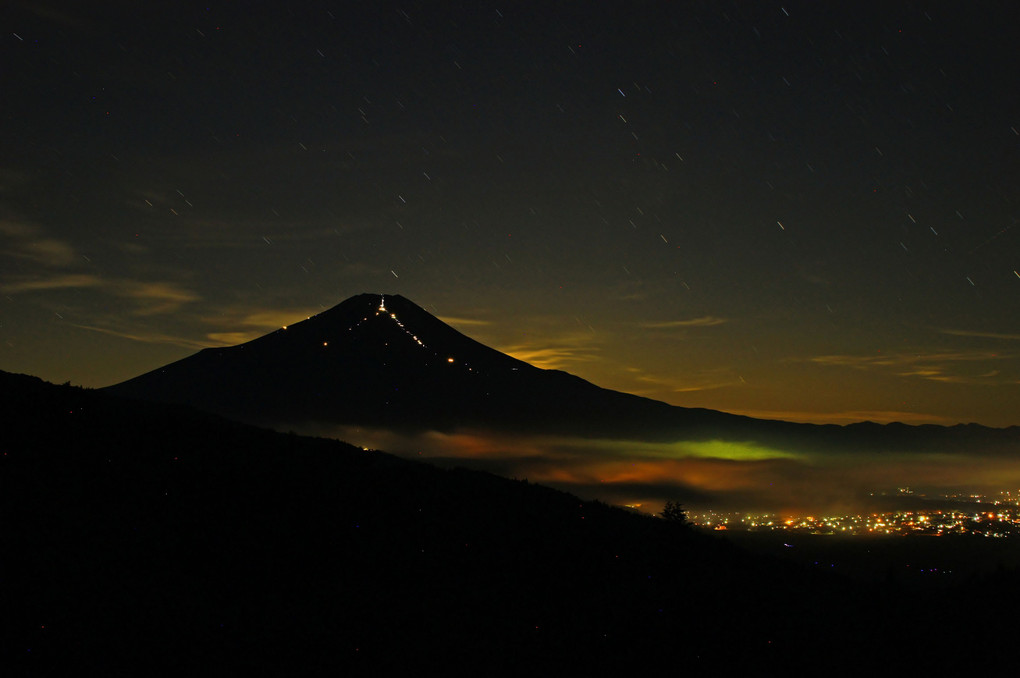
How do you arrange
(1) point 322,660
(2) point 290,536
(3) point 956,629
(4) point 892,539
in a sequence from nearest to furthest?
(1) point 322,660 → (3) point 956,629 → (2) point 290,536 → (4) point 892,539

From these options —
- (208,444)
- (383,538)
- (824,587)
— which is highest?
(208,444)

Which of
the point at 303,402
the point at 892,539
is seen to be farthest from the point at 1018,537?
the point at 303,402

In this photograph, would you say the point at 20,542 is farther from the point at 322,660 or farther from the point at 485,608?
the point at 485,608

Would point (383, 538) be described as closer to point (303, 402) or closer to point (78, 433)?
point (78, 433)

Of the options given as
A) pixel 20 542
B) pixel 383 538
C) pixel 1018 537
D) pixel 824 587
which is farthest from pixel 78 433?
pixel 1018 537

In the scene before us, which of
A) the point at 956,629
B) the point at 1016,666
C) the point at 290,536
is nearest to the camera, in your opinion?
the point at 1016,666

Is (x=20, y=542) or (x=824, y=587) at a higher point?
(x=20, y=542)

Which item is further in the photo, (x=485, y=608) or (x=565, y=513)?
(x=565, y=513)
